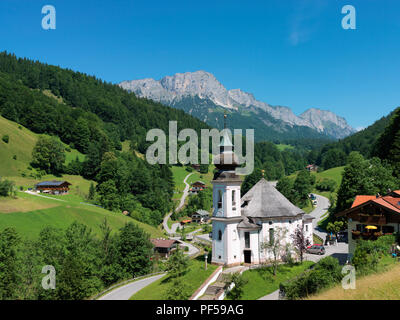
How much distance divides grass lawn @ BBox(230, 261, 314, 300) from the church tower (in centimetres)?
357

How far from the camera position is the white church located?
126 feet

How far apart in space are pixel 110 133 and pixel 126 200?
76.0 metres

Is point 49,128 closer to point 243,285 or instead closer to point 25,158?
point 25,158

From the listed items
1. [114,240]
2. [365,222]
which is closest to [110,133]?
[114,240]

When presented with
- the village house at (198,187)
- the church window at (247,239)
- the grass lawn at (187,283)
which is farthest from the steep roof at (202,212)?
the grass lawn at (187,283)

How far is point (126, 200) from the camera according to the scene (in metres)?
93.1

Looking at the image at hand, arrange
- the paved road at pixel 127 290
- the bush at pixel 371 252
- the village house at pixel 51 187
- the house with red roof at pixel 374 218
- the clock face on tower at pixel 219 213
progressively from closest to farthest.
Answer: the bush at pixel 371 252, the house with red roof at pixel 374 218, the paved road at pixel 127 290, the clock face on tower at pixel 219 213, the village house at pixel 51 187

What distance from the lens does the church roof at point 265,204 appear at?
134ft

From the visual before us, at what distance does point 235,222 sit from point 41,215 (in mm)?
39171

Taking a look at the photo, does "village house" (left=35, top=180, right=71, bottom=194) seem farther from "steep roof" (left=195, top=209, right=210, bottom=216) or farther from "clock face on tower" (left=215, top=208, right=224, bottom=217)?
"clock face on tower" (left=215, top=208, right=224, bottom=217)

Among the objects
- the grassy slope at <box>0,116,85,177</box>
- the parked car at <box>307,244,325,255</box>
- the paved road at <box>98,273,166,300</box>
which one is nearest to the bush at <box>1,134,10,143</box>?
the grassy slope at <box>0,116,85,177</box>

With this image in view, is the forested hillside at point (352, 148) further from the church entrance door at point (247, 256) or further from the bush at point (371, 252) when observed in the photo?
the bush at point (371, 252)

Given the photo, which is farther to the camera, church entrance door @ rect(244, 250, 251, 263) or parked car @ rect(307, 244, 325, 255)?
parked car @ rect(307, 244, 325, 255)
